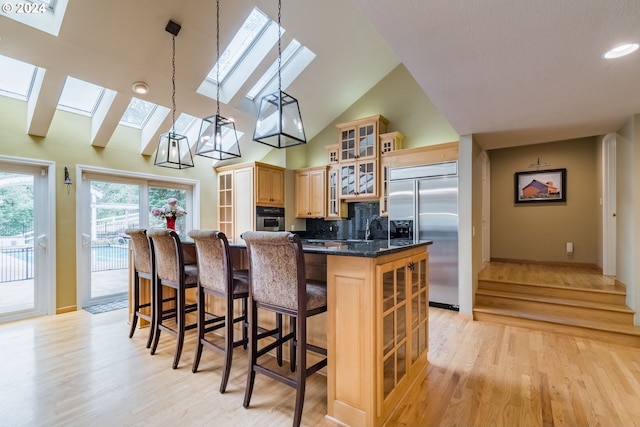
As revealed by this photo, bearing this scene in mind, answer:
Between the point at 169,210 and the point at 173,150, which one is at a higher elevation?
the point at 173,150

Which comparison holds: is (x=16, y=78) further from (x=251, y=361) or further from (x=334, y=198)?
(x=334, y=198)

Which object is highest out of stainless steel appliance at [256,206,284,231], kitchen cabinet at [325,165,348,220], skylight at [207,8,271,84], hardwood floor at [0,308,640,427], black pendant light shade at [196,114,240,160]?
skylight at [207,8,271,84]

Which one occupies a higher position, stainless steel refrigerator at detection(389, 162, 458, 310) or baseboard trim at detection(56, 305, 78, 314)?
stainless steel refrigerator at detection(389, 162, 458, 310)

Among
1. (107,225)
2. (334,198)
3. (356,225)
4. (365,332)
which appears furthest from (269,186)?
(365,332)

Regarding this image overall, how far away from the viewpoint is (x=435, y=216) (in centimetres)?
411

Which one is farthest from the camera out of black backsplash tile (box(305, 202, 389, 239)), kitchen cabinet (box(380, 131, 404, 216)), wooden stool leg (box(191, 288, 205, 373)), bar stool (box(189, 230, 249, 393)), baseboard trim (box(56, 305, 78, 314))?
black backsplash tile (box(305, 202, 389, 239))

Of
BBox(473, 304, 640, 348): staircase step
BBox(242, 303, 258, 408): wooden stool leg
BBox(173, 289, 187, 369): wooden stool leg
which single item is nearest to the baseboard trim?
BBox(173, 289, 187, 369): wooden stool leg

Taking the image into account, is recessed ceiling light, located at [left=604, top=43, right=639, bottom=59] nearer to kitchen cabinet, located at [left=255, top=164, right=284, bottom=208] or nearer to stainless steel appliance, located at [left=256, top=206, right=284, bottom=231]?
kitchen cabinet, located at [left=255, top=164, right=284, bottom=208]

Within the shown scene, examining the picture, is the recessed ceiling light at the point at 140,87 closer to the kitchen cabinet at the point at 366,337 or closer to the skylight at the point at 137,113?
the skylight at the point at 137,113

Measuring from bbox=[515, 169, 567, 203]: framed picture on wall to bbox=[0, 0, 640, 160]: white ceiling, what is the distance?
1.78m

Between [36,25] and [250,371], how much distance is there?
11.5ft

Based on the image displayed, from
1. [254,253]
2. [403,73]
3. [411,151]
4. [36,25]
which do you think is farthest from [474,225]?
[36,25]

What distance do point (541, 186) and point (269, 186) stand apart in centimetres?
483

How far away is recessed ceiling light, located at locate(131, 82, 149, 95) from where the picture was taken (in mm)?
3457
